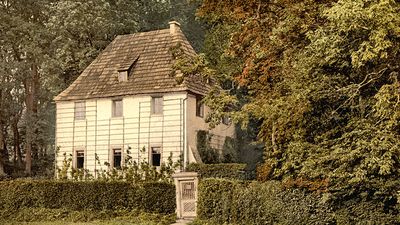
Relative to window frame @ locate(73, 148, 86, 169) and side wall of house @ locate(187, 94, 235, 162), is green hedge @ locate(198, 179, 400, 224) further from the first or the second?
window frame @ locate(73, 148, 86, 169)

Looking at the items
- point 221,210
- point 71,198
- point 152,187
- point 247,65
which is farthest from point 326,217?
point 71,198

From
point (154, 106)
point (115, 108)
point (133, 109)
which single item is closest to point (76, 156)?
point (115, 108)

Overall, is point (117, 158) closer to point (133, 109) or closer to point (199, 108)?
point (133, 109)

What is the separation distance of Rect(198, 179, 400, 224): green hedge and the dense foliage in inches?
20.1

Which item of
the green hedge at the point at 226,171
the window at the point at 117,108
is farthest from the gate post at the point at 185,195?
the window at the point at 117,108

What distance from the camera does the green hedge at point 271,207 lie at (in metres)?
21.3

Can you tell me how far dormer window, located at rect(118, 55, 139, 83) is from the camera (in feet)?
127

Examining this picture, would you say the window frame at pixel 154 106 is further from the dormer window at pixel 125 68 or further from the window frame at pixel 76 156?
the window frame at pixel 76 156

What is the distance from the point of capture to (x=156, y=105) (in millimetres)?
→ 37344

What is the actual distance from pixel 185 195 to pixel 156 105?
35.7ft

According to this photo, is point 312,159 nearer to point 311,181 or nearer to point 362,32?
point 311,181

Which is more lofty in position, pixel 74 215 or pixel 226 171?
pixel 226 171

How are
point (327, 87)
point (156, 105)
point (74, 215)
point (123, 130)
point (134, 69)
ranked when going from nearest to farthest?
point (327, 87) → point (74, 215) → point (156, 105) → point (123, 130) → point (134, 69)

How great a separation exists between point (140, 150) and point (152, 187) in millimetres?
8171
